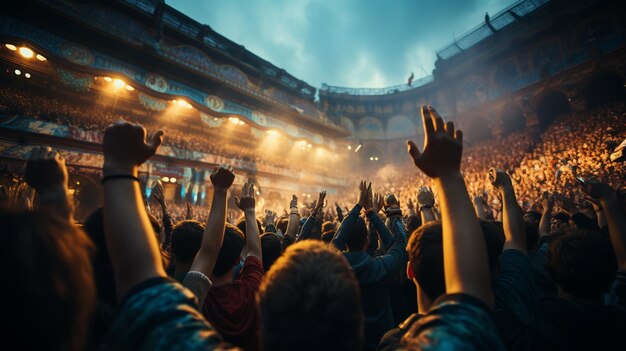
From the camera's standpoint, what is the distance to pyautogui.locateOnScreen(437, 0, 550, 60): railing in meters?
20.8

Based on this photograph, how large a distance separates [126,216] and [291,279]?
0.65 metres

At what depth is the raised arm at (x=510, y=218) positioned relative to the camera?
1.67 metres

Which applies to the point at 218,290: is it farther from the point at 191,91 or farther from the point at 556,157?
the point at 556,157

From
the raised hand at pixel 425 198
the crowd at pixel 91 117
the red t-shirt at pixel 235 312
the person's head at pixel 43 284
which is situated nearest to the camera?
the person's head at pixel 43 284

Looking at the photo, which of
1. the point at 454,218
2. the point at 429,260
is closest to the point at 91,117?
the point at 429,260

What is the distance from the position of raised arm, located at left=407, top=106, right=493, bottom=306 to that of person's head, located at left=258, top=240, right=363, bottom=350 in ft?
1.31

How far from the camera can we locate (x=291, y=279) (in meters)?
0.80

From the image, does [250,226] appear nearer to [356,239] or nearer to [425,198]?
[356,239]

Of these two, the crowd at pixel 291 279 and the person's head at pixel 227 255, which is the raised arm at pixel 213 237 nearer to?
the crowd at pixel 291 279

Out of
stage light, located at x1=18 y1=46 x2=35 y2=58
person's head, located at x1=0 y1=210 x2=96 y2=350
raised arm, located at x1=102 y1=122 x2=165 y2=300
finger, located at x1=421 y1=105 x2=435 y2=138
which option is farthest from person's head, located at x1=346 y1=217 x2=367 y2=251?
stage light, located at x1=18 y1=46 x2=35 y2=58

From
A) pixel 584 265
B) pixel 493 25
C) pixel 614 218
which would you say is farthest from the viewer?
pixel 493 25

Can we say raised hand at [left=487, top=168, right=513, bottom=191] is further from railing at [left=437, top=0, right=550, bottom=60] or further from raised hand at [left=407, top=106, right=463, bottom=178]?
railing at [left=437, top=0, right=550, bottom=60]

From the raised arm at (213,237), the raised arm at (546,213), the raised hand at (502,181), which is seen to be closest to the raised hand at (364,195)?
the raised hand at (502,181)

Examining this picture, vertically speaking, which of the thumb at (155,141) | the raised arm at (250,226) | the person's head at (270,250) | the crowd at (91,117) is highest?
the crowd at (91,117)
